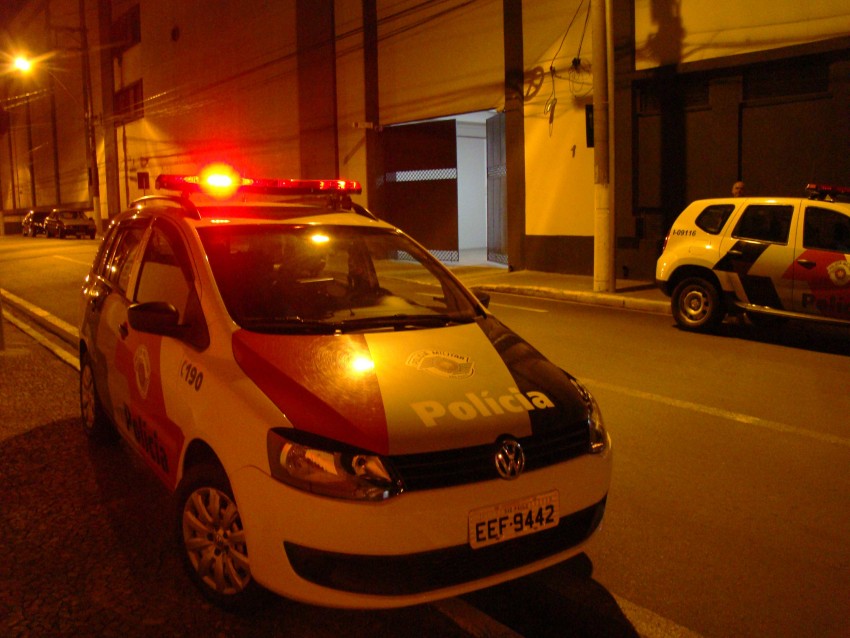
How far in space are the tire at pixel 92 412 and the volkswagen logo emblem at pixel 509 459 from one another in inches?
133

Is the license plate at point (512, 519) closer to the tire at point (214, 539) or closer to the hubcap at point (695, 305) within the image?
the tire at point (214, 539)

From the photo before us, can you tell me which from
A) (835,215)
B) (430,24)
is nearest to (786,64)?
(835,215)

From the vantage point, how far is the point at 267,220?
445cm

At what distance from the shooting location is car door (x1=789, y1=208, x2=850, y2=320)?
29.2 feet

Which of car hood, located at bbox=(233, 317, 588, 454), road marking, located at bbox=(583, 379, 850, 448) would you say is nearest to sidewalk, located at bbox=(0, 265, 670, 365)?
road marking, located at bbox=(583, 379, 850, 448)

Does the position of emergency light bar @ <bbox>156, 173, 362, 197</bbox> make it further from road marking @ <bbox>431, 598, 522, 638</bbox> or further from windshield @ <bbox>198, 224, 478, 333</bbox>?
road marking @ <bbox>431, 598, 522, 638</bbox>

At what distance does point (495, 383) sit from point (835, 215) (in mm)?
7381

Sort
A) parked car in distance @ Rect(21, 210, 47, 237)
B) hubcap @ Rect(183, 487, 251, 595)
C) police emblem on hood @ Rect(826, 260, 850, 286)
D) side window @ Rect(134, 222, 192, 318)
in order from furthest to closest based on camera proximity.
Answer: parked car in distance @ Rect(21, 210, 47, 237)
police emblem on hood @ Rect(826, 260, 850, 286)
side window @ Rect(134, 222, 192, 318)
hubcap @ Rect(183, 487, 251, 595)

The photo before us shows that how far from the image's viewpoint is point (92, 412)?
5676mm

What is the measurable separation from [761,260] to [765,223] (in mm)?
480

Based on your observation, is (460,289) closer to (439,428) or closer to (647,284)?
(439,428)

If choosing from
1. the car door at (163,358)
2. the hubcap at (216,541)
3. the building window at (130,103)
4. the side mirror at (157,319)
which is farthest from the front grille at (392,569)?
the building window at (130,103)

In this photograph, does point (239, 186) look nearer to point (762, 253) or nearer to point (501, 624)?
point (501, 624)

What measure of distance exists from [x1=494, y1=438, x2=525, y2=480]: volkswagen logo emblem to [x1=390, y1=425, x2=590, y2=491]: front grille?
0.02 meters
